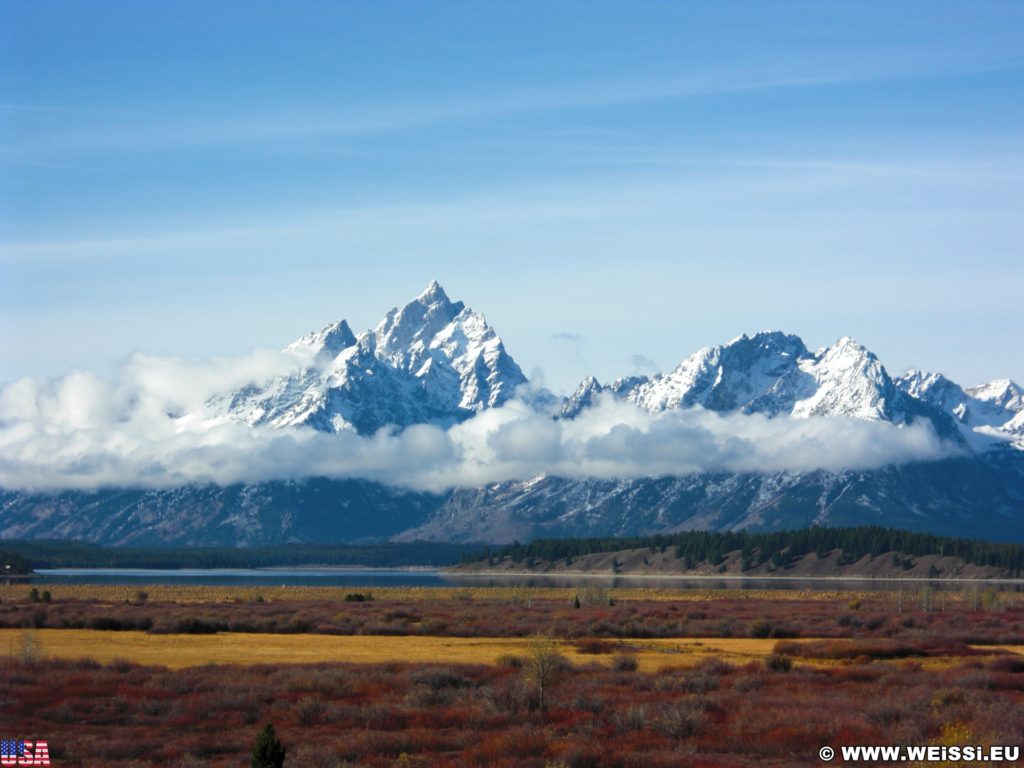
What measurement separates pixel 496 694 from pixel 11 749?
59.9 feet

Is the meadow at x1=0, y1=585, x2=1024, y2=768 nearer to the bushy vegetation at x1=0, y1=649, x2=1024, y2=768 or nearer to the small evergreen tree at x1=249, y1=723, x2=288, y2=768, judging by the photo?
the bushy vegetation at x1=0, y1=649, x2=1024, y2=768

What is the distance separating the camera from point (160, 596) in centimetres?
15612

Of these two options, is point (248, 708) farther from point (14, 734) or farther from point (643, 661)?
point (643, 661)

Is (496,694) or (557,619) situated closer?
(496,694)

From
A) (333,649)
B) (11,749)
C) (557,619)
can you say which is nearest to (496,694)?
(11,749)

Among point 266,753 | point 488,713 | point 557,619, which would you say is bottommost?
point 557,619

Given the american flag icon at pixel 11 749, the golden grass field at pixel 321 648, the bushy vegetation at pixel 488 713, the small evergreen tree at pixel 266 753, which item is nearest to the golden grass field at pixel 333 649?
the golden grass field at pixel 321 648

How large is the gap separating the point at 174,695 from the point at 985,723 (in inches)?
1134

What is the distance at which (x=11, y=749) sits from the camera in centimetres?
3819

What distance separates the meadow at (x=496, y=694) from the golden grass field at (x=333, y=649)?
21 cm

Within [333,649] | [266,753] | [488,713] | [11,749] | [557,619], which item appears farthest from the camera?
[557,619]

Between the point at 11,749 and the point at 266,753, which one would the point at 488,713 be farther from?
the point at 11,749

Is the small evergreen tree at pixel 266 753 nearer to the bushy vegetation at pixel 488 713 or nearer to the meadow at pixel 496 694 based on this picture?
the bushy vegetation at pixel 488 713

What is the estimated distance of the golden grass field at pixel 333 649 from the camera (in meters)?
68.6
